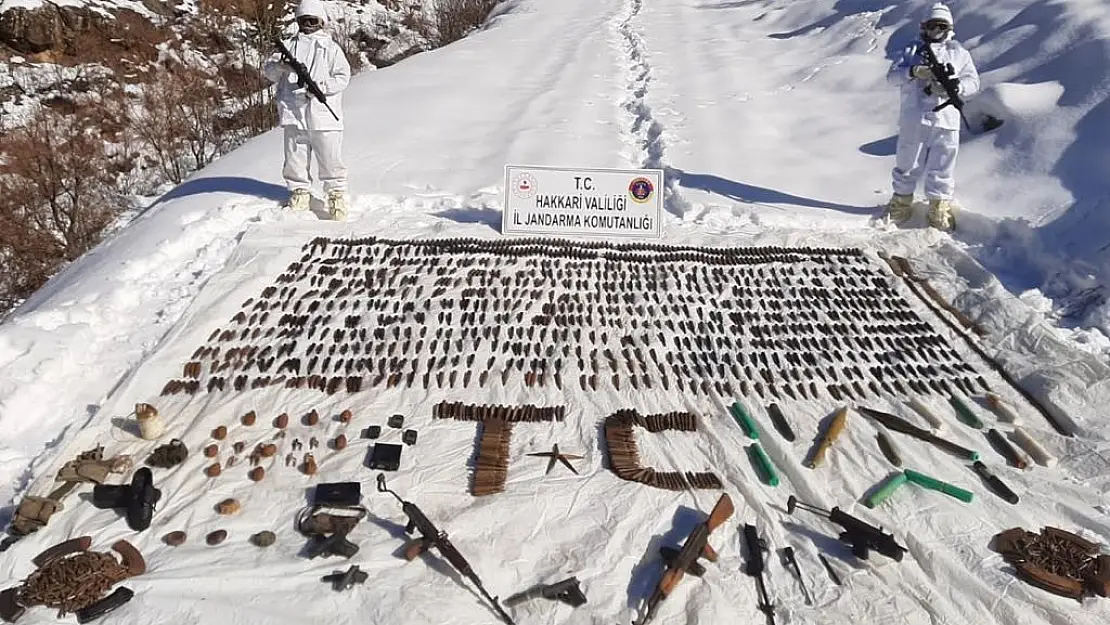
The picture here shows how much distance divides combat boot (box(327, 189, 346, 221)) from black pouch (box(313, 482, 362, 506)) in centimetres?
377

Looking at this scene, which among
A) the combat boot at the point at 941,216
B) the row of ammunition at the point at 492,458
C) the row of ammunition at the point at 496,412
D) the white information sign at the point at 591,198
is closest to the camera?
the row of ammunition at the point at 492,458

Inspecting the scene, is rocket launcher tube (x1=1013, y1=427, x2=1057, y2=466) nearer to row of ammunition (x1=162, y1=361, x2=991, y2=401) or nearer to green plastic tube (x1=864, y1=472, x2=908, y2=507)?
row of ammunition (x1=162, y1=361, x2=991, y2=401)

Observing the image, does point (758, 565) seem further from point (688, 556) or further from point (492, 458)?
point (492, 458)

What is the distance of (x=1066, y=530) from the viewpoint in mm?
3264

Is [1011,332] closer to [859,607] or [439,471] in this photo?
[859,607]

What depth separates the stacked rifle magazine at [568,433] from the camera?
3.05 metres

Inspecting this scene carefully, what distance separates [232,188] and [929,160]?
274 inches

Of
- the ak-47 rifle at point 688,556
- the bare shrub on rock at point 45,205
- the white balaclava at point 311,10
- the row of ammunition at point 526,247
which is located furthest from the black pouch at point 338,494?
the bare shrub on rock at point 45,205

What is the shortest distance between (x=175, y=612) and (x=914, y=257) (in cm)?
600

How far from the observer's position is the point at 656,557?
3.12 meters

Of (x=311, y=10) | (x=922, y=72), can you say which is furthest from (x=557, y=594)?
(x=922, y=72)

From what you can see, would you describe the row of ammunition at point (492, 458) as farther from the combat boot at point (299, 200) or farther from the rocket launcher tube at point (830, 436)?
the combat boot at point (299, 200)

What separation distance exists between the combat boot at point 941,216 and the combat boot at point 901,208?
0.65 feet

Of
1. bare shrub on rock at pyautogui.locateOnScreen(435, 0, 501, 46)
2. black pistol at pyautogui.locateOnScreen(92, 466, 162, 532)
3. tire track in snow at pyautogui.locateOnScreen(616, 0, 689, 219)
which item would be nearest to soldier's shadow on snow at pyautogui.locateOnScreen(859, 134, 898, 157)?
tire track in snow at pyautogui.locateOnScreen(616, 0, 689, 219)
